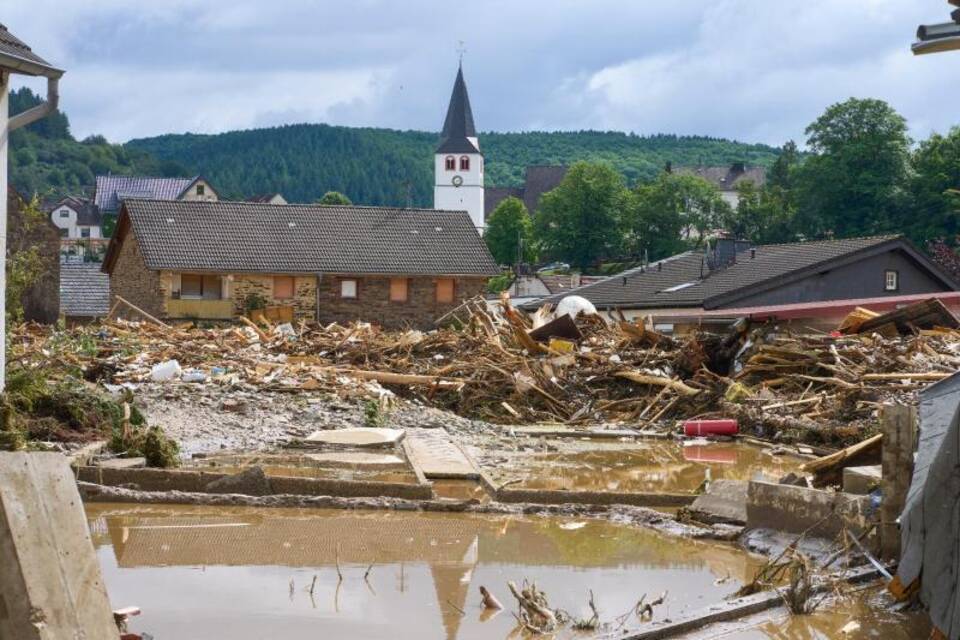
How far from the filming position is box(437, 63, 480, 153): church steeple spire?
458 ft

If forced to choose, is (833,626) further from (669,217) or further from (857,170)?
(669,217)

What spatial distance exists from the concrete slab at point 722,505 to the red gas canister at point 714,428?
30.5 ft

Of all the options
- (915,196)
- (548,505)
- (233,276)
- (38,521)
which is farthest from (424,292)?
(38,521)

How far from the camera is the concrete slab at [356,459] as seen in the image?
54.3 feet

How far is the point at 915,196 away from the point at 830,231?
7180 millimetres

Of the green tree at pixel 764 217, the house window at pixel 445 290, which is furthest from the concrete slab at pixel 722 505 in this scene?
the green tree at pixel 764 217

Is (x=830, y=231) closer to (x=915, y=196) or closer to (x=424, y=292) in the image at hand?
(x=915, y=196)

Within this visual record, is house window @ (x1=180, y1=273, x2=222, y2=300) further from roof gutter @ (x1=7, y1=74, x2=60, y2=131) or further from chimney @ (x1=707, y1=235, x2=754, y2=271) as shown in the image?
roof gutter @ (x1=7, y1=74, x2=60, y2=131)

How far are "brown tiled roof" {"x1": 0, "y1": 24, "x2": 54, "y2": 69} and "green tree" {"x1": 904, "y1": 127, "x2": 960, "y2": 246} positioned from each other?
61628 mm

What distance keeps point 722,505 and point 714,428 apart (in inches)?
388

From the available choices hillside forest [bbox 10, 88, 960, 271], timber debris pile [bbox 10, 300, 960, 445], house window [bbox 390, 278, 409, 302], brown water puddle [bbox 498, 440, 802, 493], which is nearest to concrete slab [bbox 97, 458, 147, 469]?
brown water puddle [bbox 498, 440, 802, 493]

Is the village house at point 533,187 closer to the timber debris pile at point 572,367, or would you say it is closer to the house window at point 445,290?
the house window at point 445,290

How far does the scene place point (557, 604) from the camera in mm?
9211

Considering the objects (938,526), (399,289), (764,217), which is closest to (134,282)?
(399,289)
